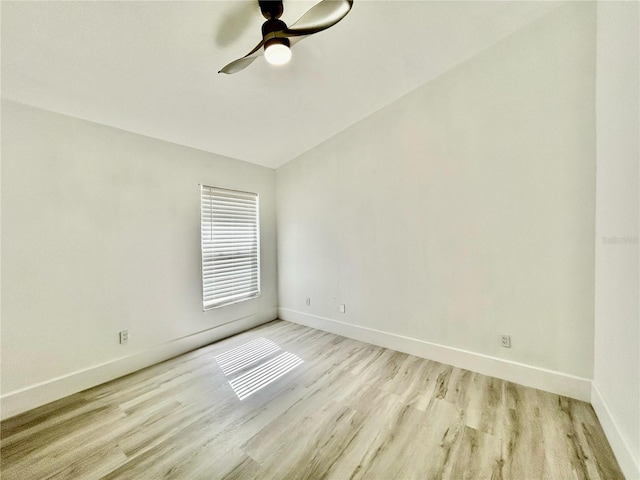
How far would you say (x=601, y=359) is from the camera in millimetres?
1662

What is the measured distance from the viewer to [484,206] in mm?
2209

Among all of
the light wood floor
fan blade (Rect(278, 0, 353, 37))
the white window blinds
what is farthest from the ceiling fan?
the light wood floor

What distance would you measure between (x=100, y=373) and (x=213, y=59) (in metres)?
2.85

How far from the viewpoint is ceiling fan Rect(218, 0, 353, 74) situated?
1279 mm

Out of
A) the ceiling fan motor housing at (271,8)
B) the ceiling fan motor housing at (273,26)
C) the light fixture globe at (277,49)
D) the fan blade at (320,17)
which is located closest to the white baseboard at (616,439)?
the fan blade at (320,17)

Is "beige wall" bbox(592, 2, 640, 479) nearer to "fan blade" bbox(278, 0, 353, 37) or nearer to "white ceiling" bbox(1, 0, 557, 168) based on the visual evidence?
"white ceiling" bbox(1, 0, 557, 168)

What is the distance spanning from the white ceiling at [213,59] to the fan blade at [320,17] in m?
0.39

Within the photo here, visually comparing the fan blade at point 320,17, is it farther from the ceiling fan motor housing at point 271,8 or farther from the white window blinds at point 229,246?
the white window blinds at point 229,246

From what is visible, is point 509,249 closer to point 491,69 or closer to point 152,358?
point 491,69

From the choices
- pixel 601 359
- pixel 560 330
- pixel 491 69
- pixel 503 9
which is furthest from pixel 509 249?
pixel 503 9

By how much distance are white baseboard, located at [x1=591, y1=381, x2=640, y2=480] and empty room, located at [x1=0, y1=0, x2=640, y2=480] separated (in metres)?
0.02

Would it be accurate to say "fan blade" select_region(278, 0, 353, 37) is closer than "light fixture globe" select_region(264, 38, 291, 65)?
Yes

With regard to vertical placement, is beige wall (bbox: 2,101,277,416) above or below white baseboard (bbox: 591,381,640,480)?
above

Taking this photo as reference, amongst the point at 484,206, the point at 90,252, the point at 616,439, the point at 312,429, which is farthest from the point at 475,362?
the point at 90,252
